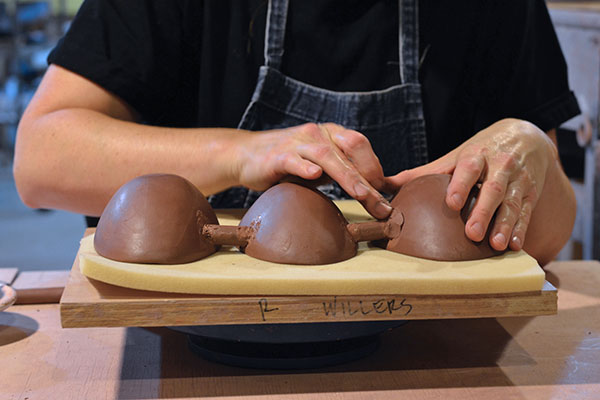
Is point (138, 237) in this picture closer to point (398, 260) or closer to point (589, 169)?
point (398, 260)

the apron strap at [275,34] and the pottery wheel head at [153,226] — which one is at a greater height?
the apron strap at [275,34]

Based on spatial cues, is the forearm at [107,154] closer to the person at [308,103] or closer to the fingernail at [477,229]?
the person at [308,103]

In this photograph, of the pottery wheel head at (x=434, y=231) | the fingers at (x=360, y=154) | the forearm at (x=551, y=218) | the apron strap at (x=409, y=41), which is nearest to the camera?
the pottery wheel head at (x=434, y=231)

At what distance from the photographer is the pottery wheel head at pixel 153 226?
0.80 m

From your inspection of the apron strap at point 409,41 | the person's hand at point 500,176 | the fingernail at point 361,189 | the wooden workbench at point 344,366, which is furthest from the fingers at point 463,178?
the apron strap at point 409,41

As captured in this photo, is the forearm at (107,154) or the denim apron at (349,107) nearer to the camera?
the forearm at (107,154)

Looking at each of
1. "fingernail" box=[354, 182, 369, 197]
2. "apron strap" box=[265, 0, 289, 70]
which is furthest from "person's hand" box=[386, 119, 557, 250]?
"apron strap" box=[265, 0, 289, 70]

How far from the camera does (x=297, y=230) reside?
815 mm

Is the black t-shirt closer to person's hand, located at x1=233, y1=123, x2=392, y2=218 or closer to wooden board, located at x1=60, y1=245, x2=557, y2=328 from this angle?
person's hand, located at x1=233, y1=123, x2=392, y2=218

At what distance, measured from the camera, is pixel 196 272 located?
0.78 m

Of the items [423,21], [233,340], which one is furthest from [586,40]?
[233,340]

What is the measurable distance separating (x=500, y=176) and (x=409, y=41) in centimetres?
50

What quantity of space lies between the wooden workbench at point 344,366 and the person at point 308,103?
16 cm

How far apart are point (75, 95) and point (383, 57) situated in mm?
586
